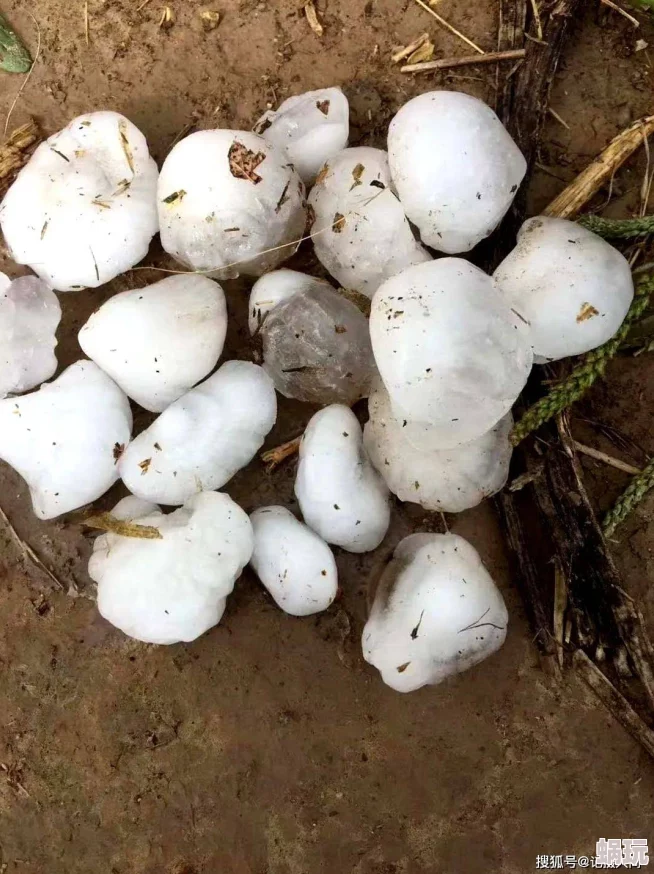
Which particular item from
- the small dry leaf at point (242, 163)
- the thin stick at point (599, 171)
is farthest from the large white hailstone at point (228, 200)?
the thin stick at point (599, 171)

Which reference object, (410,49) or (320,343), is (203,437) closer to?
(320,343)

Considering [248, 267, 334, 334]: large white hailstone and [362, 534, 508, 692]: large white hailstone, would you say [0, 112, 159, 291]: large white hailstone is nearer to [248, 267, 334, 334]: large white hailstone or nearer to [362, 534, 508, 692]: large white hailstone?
[248, 267, 334, 334]: large white hailstone

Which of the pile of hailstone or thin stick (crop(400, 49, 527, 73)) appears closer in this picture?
the pile of hailstone

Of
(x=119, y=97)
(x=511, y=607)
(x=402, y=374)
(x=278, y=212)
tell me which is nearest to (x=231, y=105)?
(x=119, y=97)

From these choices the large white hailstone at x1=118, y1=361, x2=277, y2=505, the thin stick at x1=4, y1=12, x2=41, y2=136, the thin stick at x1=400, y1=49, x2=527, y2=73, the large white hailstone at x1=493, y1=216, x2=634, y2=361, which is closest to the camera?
the large white hailstone at x1=493, y1=216, x2=634, y2=361

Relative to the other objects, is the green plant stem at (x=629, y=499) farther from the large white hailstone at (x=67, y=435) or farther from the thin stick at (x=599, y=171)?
the large white hailstone at (x=67, y=435)

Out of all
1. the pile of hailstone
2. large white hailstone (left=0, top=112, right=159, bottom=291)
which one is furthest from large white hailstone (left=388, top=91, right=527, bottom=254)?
large white hailstone (left=0, top=112, right=159, bottom=291)

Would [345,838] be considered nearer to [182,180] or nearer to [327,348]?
[327,348]
